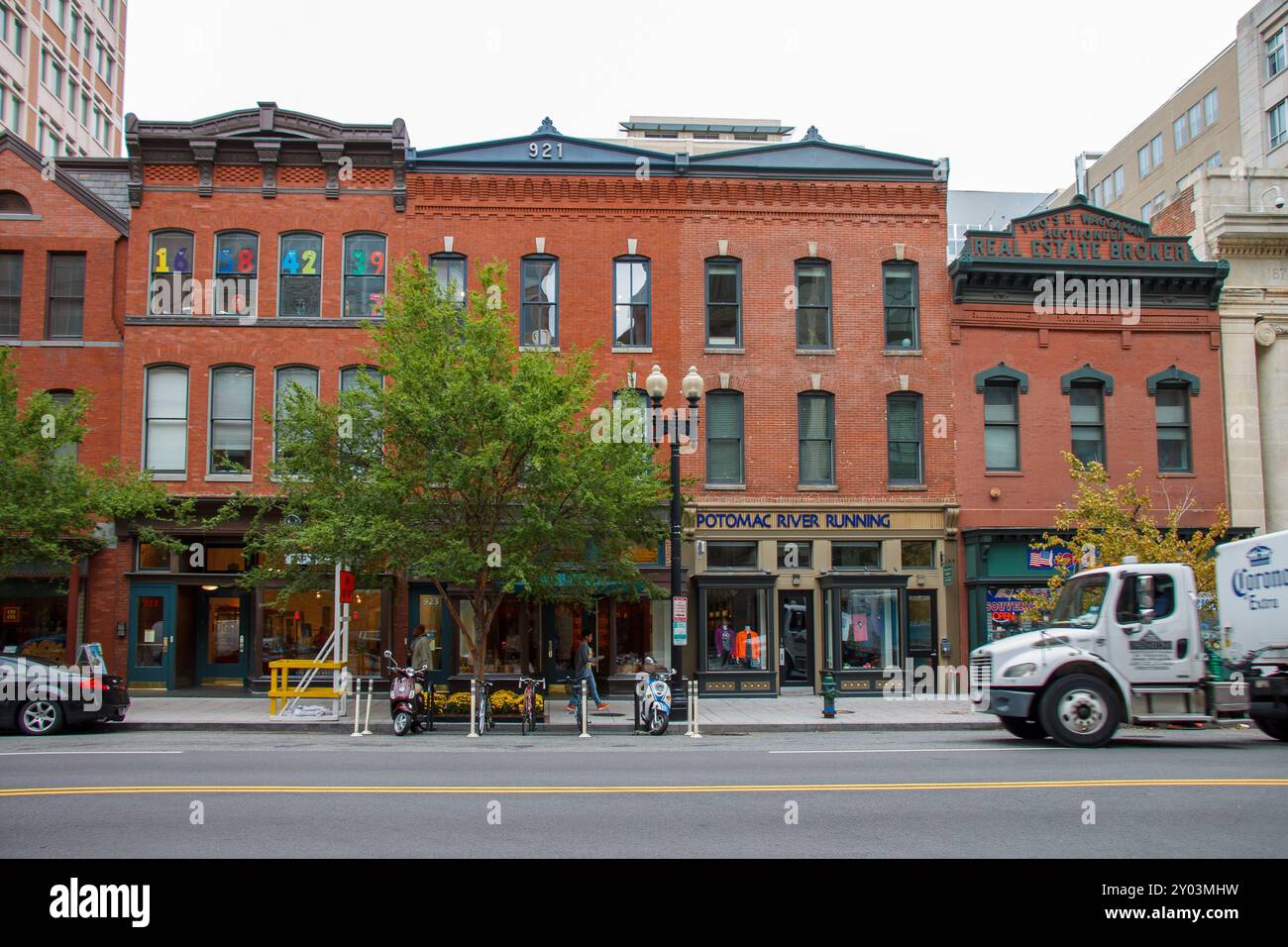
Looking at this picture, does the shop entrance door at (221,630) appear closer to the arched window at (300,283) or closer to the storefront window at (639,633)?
the arched window at (300,283)

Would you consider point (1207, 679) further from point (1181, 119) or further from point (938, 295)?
point (1181, 119)

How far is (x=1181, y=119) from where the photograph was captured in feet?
203

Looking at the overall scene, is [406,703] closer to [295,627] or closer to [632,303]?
[295,627]

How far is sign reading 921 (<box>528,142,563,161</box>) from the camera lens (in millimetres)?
27438

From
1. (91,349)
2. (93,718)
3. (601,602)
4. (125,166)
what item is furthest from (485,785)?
(125,166)

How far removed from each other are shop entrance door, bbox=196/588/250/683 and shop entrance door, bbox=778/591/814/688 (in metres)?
12.8

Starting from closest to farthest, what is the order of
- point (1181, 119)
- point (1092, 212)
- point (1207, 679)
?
point (1207, 679), point (1092, 212), point (1181, 119)

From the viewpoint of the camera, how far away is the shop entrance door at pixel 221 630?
26125 millimetres

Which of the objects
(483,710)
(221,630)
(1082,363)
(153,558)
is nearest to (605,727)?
(483,710)

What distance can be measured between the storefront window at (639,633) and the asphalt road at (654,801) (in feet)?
32.4

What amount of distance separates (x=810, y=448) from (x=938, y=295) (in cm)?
512

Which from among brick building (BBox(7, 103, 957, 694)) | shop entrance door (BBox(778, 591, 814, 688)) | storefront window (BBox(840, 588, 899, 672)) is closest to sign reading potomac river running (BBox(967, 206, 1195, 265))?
brick building (BBox(7, 103, 957, 694))

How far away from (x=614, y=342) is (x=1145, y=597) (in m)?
14.7

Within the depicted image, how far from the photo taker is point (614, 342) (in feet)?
89.1
